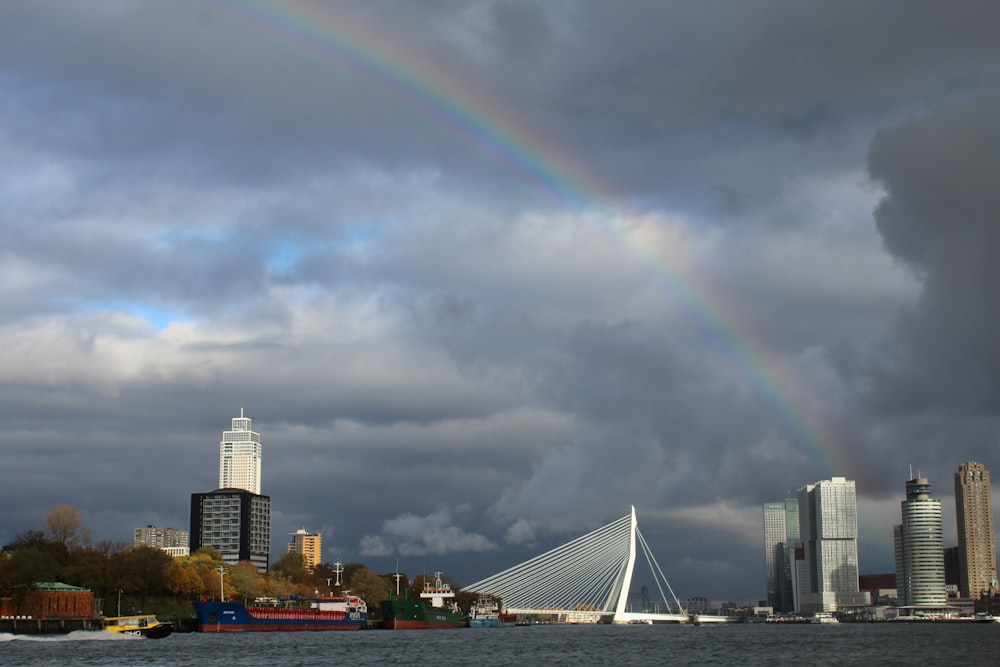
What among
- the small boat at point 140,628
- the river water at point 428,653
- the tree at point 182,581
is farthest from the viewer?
the tree at point 182,581

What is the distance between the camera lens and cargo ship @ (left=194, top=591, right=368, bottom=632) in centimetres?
15138

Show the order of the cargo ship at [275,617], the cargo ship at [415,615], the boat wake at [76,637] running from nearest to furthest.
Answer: the boat wake at [76,637] < the cargo ship at [275,617] < the cargo ship at [415,615]

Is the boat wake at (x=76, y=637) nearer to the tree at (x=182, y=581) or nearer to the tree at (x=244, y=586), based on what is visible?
the tree at (x=182, y=581)

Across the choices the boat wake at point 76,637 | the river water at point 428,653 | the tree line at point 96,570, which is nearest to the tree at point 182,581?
the tree line at point 96,570

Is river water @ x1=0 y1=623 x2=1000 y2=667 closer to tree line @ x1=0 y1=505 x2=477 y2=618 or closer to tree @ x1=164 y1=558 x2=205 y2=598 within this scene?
tree line @ x1=0 y1=505 x2=477 y2=618

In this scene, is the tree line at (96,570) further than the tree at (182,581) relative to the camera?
No

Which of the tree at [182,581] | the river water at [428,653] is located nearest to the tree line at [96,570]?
the tree at [182,581]

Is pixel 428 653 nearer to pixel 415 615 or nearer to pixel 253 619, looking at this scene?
pixel 253 619

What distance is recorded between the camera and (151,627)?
13075cm

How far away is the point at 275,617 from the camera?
155625mm

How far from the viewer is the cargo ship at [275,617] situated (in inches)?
5960

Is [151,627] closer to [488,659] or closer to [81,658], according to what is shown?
[81,658]

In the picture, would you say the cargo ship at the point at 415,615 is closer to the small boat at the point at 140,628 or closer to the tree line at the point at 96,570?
the tree line at the point at 96,570

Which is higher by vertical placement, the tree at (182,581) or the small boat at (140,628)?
the tree at (182,581)
